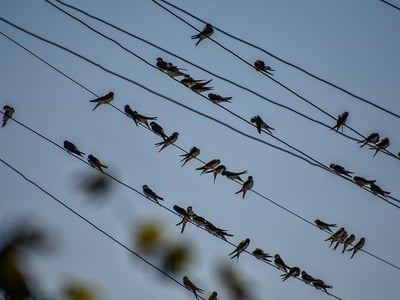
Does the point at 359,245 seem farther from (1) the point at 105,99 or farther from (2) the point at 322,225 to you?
(1) the point at 105,99

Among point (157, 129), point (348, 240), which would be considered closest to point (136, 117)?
point (157, 129)

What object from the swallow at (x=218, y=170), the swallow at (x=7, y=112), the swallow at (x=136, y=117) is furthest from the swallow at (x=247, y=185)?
the swallow at (x=7, y=112)

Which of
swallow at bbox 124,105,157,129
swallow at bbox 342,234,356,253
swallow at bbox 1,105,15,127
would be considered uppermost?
swallow at bbox 342,234,356,253

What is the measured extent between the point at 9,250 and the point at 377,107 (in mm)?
5906

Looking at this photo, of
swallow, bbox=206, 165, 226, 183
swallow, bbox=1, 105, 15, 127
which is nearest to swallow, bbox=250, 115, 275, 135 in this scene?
swallow, bbox=206, 165, 226, 183

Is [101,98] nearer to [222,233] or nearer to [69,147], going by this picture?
[69,147]

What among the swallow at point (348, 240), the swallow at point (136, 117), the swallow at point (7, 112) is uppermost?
the swallow at point (348, 240)

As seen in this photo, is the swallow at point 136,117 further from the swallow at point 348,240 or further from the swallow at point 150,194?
the swallow at point 348,240

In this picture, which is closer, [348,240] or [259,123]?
[259,123]

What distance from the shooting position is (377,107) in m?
7.01

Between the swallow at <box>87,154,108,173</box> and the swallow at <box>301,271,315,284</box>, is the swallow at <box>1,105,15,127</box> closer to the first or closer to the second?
the swallow at <box>87,154,108,173</box>

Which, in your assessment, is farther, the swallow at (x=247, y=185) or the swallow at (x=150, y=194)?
the swallow at (x=247, y=185)

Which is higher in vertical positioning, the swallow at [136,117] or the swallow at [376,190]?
the swallow at [376,190]

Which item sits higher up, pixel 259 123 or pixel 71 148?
pixel 259 123
